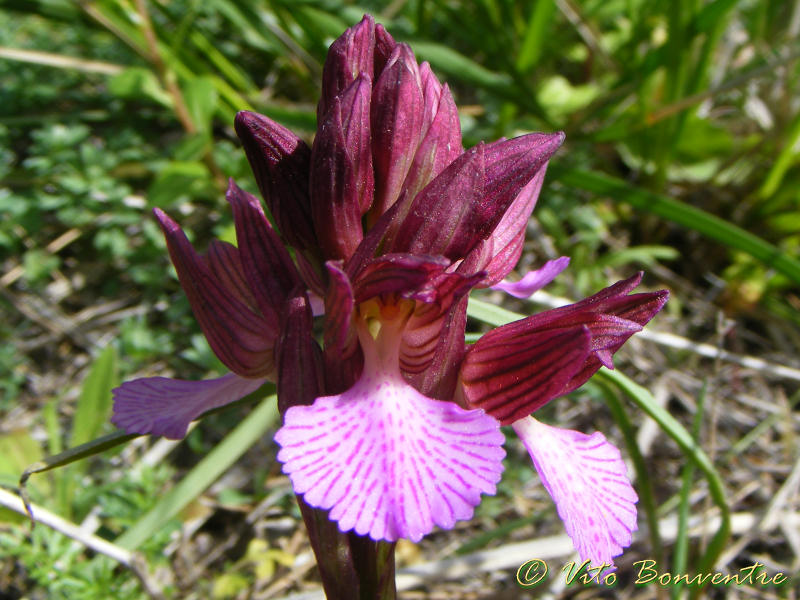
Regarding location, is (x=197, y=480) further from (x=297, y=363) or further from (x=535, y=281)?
(x=535, y=281)

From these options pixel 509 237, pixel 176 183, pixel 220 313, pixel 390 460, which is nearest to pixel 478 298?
pixel 176 183

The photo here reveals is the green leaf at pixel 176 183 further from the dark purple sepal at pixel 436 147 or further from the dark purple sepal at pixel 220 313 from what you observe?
the dark purple sepal at pixel 436 147

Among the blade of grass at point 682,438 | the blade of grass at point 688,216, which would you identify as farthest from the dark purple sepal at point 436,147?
the blade of grass at point 688,216

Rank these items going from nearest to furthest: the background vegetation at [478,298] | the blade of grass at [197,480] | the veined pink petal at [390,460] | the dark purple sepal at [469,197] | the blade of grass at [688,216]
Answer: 1. the veined pink petal at [390,460]
2. the dark purple sepal at [469,197]
3. the blade of grass at [197,480]
4. the background vegetation at [478,298]
5. the blade of grass at [688,216]

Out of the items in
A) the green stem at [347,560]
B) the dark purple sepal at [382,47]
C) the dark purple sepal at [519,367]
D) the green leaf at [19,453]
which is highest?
the dark purple sepal at [382,47]

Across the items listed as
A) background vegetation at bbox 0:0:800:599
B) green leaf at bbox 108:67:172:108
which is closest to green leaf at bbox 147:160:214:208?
background vegetation at bbox 0:0:800:599

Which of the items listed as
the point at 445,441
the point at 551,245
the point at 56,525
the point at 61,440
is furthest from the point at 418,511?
the point at 551,245
